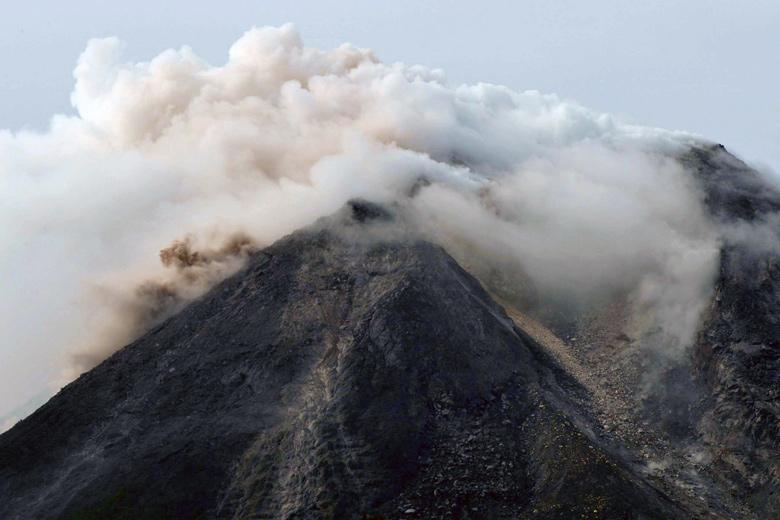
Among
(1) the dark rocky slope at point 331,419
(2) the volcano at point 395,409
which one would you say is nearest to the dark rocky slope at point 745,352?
(2) the volcano at point 395,409

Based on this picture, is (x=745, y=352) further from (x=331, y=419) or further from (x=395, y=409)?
(x=331, y=419)

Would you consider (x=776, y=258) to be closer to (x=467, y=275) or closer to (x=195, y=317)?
(x=467, y=275)

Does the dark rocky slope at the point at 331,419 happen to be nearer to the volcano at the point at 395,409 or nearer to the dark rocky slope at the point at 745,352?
the volcano at the point at 395,409

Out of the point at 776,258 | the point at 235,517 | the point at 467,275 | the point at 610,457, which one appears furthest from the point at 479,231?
the point at 235,517

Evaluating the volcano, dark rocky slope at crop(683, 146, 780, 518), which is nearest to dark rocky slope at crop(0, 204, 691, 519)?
the volcano

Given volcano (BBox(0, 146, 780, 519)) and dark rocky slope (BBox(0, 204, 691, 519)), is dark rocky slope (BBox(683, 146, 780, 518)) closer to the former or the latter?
volcano (BBox(0, 146, 780, 519))
